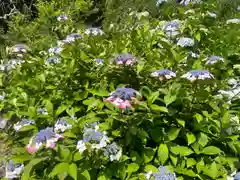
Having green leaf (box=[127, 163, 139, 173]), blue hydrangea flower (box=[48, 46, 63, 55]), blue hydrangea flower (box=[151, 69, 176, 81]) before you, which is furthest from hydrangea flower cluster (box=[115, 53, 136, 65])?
blue hydrangea flower (box=[48, 46, 63, 55])

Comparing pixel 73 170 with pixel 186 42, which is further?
pixel 186 42

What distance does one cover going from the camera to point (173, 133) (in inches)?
69.4

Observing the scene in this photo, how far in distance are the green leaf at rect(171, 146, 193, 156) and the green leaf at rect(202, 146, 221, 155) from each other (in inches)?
3.0

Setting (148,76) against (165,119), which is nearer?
(165,119)

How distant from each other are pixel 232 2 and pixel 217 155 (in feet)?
7.65

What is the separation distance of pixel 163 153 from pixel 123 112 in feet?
0.94

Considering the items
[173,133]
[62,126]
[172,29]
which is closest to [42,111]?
[62,126]

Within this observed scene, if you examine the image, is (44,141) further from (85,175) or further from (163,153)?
(163,153)

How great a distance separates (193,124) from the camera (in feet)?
5.92

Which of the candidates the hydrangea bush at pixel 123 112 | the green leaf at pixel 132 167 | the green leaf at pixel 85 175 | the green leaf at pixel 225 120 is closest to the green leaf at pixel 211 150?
the hydrangea bush at pixel 123 112

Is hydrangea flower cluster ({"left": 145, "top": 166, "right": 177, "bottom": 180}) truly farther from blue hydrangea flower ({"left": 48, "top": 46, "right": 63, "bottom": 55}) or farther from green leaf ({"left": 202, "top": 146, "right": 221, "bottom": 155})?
blue hydrangea flower ({"left": 48, "top": 46, "right": 63, "bottom": 55})

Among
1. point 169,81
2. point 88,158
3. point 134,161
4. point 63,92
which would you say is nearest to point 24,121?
point 63,92

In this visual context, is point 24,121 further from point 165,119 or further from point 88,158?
point 165,119

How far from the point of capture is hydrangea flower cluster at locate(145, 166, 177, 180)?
5.11ft
